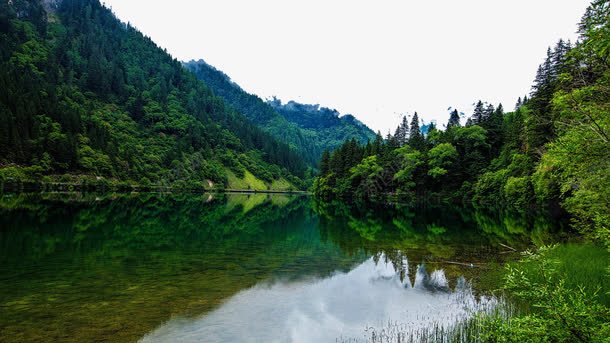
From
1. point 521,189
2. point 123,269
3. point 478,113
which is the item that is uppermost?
point 478,113

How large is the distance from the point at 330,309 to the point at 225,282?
6.07 meters

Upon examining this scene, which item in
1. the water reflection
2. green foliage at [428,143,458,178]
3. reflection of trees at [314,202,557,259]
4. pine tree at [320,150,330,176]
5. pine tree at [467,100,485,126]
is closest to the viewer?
the water reflection

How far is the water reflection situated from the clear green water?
0.06 m

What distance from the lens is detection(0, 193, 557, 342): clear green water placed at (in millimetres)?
13500

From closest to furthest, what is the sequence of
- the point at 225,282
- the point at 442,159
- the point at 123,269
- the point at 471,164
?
1. the point at 225,282
2. the point at 123,269
3. the point at 471,164
4. the point at 442,159

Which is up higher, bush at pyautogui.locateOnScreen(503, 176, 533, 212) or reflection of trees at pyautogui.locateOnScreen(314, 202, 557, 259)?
bush at pyautogui.locateOnScreen(503, 176, 533, 212)

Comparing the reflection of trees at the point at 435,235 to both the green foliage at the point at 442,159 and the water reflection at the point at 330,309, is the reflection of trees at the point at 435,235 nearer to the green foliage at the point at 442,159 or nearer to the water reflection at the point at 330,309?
the water reflection at the point at 330,309

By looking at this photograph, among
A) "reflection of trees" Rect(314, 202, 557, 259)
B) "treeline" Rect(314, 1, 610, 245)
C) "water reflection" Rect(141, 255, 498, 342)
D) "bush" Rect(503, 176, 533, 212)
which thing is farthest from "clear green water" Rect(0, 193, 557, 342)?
"bush" Rect(503, 176, 533, 212)

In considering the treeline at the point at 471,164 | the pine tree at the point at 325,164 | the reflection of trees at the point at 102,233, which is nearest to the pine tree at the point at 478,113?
the treeline at the point at 471,164

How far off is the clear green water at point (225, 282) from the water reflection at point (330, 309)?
0.21 feet

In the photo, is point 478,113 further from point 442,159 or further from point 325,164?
point 325,164

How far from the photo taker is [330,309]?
55.0 feet

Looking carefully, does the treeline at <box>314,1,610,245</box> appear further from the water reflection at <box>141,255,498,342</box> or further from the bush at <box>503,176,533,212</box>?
the water reflection at <box>141,255,498,342</box>

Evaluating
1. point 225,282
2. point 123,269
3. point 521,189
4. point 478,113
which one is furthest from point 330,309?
point 478,113
